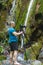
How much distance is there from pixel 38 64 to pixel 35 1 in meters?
8.63

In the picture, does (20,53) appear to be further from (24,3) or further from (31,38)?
(24,3)

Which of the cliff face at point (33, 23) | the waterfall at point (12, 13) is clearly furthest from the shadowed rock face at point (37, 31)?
the waterfall at point (12, 13)

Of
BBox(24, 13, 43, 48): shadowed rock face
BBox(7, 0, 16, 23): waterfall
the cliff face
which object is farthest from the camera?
BBox(7, 0, 16, 23): waterfall

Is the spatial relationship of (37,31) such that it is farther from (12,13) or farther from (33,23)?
(12,13)

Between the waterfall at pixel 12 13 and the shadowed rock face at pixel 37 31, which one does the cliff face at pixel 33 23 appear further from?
the waterfall at pixel 12 13

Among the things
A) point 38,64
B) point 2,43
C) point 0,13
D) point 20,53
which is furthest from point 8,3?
point 38,64

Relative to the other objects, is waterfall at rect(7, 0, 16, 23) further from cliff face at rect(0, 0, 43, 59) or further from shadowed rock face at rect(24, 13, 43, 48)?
shadowed rock face at rect(24, 13, 43, 48)

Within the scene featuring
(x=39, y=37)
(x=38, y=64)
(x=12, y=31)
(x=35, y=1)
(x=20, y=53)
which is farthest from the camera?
(x=35, y=1)

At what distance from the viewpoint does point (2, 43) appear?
17719mm

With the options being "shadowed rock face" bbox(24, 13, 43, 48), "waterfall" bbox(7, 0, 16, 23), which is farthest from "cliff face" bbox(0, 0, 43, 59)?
"waterfall" bbox(7, 0, 16, 23)

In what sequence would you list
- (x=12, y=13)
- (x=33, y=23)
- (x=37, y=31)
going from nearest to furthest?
1. (x=37, y=31)
2. (x=33, y=23)
3. (x=12, y=13)

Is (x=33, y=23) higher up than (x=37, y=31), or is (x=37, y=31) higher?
(x=33, y=23)

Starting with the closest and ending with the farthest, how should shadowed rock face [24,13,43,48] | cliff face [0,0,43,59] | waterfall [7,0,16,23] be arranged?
cliff face [0,0,43,59] → shadowed rock face [24,13,43,48] → waterfall [7,0,16,23]

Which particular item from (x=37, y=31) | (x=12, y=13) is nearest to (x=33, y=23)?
(x=37, y=31)
